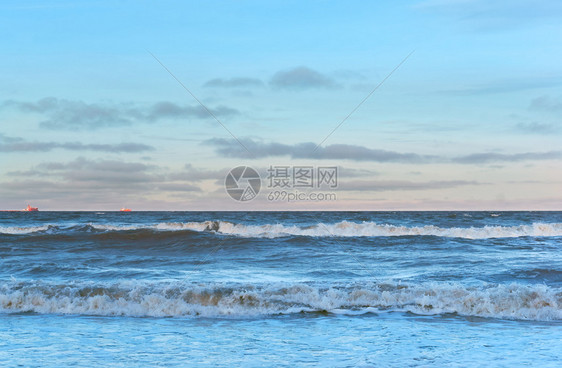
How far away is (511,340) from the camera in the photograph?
688 centimetres

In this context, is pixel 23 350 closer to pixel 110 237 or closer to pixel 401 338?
pixel 401 338

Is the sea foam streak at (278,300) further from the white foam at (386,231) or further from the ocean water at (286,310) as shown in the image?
the white foam at (386,231)

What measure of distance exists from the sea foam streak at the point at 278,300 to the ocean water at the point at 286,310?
0.09 ft

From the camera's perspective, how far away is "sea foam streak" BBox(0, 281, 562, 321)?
8.98 metres

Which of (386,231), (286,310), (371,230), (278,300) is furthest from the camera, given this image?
(371,230)

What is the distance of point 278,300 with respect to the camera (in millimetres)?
9422

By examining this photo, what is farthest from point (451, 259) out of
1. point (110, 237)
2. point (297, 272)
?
point (110, 237)

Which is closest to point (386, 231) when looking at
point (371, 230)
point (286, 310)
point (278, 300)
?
point (371, 230)

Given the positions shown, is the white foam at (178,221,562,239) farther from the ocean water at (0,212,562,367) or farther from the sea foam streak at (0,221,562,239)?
the ocean water at (0,212,562,367)

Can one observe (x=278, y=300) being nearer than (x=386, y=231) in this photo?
Yes

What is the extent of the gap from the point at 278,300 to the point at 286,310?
0.43 m

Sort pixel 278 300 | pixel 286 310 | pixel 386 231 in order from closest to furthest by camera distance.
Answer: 1. pixel 286 310
2. pixel 278 300
3. pixel 386 231

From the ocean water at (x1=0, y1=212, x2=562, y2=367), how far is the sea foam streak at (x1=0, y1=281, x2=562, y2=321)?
0.03m

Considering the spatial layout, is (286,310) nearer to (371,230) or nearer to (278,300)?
(278,300)
